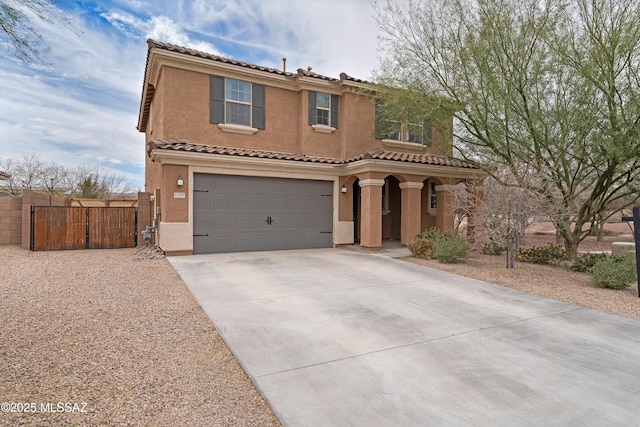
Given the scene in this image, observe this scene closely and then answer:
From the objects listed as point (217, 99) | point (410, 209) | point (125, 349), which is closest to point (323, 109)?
point (217, 99)

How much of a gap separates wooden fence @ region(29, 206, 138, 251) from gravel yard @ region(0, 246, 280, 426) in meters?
6.28

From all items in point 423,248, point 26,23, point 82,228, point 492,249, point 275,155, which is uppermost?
point 26,23

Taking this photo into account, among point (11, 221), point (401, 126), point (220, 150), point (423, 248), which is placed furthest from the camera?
point (401, 126)

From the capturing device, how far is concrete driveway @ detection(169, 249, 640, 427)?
2932 millimetres

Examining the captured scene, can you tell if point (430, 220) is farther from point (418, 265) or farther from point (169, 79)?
point (169, 79)

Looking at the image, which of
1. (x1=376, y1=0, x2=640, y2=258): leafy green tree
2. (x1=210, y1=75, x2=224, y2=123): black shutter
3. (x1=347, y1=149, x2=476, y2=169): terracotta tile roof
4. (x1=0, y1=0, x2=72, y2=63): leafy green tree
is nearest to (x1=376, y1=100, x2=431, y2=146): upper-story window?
(x1=347, y1=149, x2=476, y2=169): terracotta tile roof

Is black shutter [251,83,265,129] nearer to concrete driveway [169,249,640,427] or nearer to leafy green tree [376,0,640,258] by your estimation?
leafy green tree [376,0,640,258]

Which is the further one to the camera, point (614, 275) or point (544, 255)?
point (544, 255)

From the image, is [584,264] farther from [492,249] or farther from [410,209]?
[410,209]

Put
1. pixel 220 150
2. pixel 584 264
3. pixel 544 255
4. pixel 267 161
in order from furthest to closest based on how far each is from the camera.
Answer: pixel 267 161, pixel 220 150, pixel 544 255, pixel 584 264

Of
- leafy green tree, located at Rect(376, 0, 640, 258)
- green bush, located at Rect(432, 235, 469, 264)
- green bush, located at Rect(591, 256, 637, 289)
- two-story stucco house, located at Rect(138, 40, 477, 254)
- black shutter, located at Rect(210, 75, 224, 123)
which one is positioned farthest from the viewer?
black shutter, located at Rect(210, 75, 224, 123)

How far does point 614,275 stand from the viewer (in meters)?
7.27

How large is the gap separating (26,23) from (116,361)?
4.25 m

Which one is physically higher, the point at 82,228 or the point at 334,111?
the point at 334,111
